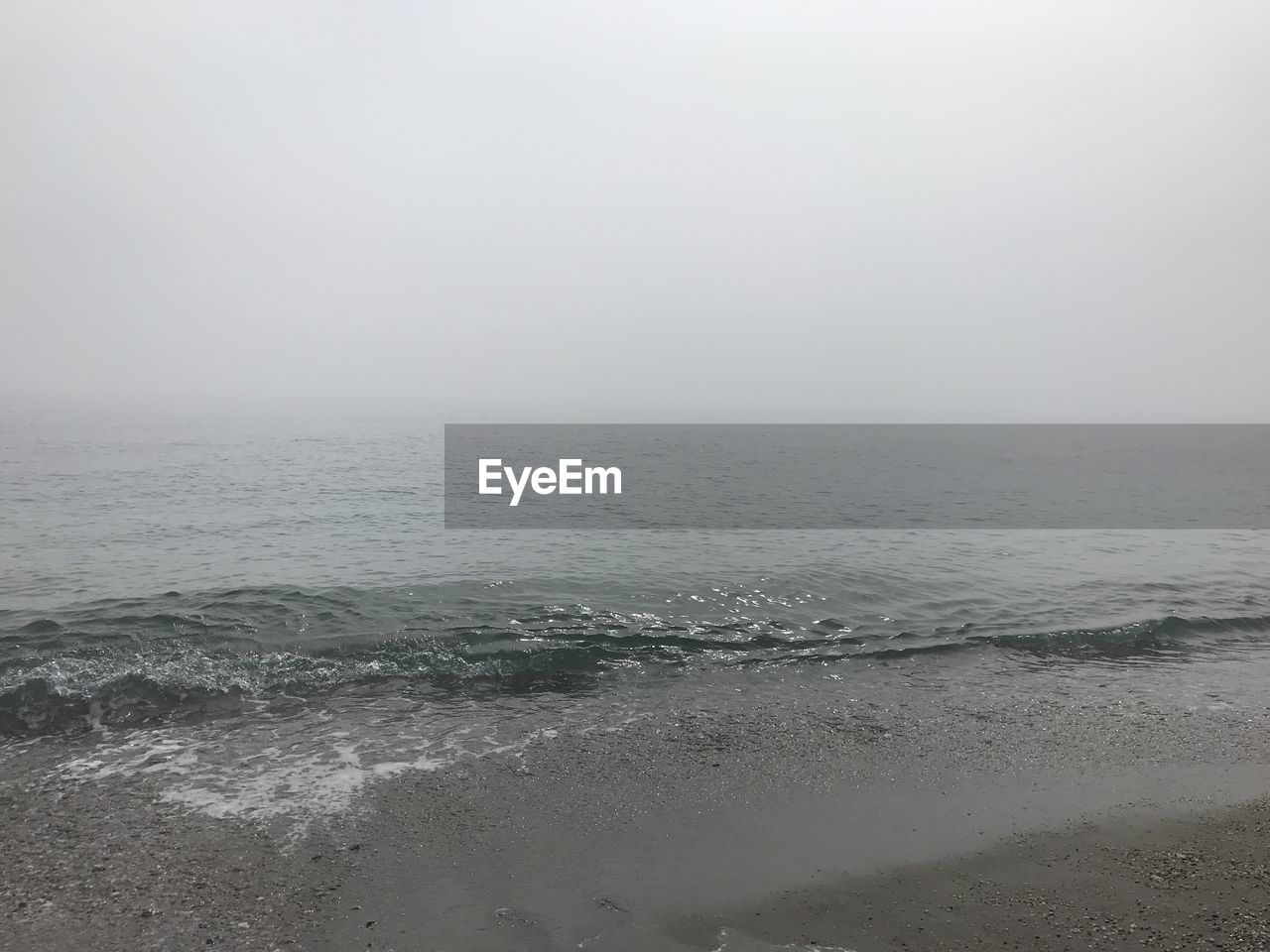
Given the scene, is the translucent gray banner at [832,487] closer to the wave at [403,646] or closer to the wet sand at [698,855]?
the wave at [403,646]

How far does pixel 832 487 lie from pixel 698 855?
48.8 meters

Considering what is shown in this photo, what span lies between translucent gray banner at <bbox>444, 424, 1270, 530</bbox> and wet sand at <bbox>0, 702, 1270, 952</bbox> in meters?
24.6

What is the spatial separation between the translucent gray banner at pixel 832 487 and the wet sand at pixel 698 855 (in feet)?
80.7

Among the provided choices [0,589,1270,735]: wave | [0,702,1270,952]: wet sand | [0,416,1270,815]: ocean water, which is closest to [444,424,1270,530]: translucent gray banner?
[0,416,1270,815]: ocean water

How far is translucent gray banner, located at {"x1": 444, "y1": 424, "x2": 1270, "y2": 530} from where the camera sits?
1603 inches

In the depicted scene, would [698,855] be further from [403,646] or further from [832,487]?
[832,487]

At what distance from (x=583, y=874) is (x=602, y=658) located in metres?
8.63

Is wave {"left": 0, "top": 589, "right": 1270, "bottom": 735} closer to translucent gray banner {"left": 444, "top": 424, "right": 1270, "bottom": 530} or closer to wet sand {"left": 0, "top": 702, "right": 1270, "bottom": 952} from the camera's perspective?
wet sand {"left": 0, "top": 702, "right": 1270, "bottom": 952}

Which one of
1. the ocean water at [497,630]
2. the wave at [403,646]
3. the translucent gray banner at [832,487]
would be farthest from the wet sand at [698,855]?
the translucent gray banner at [832,487]

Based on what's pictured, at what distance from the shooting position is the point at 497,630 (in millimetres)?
19453

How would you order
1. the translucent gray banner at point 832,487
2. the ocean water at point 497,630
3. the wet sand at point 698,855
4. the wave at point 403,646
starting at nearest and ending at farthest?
the wet sand at point 698,855 → the ocean water at point 497,630 → the wave at point 403,646 → the translucent gray banner at point 832,487

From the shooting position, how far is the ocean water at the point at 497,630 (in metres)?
13.4

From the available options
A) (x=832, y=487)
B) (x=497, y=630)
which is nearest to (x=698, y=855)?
(x=497, y=630)

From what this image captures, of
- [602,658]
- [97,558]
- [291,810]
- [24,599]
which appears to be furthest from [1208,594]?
[97,558]
